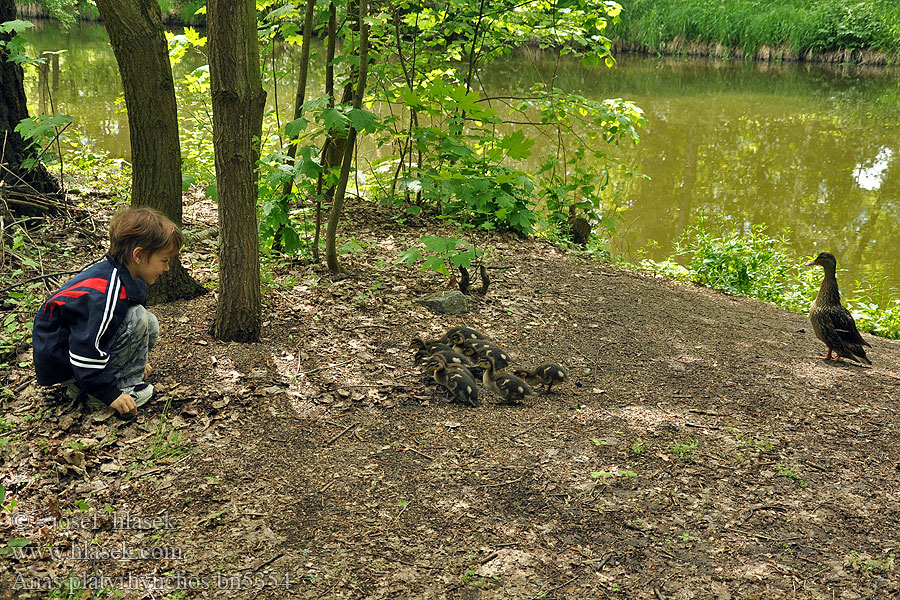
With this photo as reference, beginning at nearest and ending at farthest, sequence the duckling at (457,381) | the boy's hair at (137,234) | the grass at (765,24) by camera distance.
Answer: the boy's hair at (137,234) → the duckling at (457,381) → the grass at (765,24)

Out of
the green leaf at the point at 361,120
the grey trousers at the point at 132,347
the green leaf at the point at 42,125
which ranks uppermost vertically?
the green leaf at the point at 361,120

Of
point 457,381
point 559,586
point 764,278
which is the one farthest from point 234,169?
point 764,278

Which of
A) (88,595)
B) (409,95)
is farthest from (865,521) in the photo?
(409,95)

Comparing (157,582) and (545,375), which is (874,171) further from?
(157,582)

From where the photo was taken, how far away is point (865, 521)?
11.1 feet

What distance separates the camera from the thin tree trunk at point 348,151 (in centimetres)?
541

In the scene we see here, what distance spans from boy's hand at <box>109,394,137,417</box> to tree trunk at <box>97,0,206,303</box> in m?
1.51

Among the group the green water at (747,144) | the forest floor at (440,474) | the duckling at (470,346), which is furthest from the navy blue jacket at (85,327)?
the green water at (747,144)

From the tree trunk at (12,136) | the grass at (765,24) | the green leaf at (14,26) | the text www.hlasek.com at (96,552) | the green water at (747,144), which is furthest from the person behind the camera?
the grass at (765,24)

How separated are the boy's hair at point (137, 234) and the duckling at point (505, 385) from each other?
7.42 ft

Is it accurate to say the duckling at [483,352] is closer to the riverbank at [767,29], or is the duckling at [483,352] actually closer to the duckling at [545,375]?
the duckling at [545,375]

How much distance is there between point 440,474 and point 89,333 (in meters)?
→ 2.09

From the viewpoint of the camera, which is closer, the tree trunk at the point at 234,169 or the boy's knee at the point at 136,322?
the boy's knee at the point at 136,322

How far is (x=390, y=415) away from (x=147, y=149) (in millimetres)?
2785
